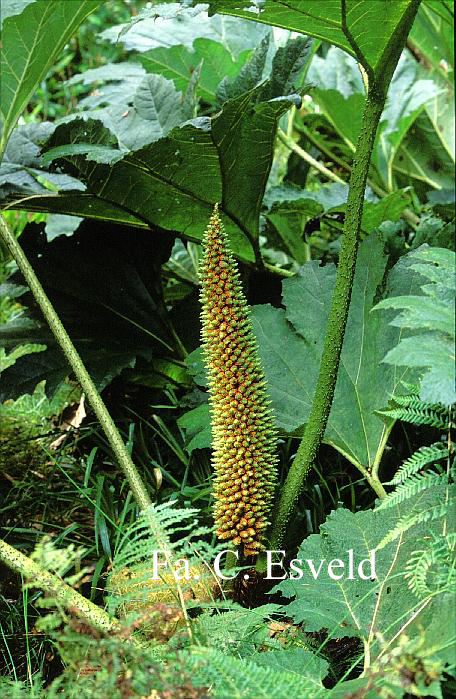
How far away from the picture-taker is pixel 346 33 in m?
1.35

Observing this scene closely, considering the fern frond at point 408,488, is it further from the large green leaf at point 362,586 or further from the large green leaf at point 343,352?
the large green leaf at point 343,352

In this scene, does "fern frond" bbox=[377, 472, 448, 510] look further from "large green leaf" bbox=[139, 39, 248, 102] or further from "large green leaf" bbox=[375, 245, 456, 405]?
"large green leaf" bbox=[139, 39, 248, 102]

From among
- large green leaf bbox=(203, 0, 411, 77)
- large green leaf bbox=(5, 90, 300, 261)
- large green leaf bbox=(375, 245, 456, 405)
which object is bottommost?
large green leaf bbox=(375, 245, 456, 405)

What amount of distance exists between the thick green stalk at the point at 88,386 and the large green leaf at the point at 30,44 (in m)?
0.30

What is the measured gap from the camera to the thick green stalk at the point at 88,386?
1489mm

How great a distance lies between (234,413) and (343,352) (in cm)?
41

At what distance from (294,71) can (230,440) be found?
83cm

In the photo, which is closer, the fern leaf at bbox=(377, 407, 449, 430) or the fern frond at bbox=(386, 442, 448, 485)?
the fern frond at bbox=(386, 442, 448, 485)

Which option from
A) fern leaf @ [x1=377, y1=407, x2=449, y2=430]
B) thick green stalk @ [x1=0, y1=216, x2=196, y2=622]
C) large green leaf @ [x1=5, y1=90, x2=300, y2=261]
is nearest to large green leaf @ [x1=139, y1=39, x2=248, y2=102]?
large green leaf @ [x1=5, y1=90, x2=300, y2=261]

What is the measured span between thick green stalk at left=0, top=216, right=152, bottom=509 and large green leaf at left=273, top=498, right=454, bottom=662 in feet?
1.11

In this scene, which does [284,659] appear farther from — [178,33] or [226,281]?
[178,33]

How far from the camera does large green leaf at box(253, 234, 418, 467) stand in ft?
5.27

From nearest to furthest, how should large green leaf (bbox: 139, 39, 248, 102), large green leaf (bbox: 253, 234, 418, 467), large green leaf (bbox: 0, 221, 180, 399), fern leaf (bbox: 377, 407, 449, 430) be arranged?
1. fern leaf (bbox: 377, 407, 449, 430)
2. large green leaf (bbox: 253, 234, 418, 467)
3. large green leaf (bbox: 0, 221, 180, 399)
4. large green leaf (bbox: 139, 39, 248, 102)

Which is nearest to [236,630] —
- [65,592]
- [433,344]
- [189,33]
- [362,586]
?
[362,586]
